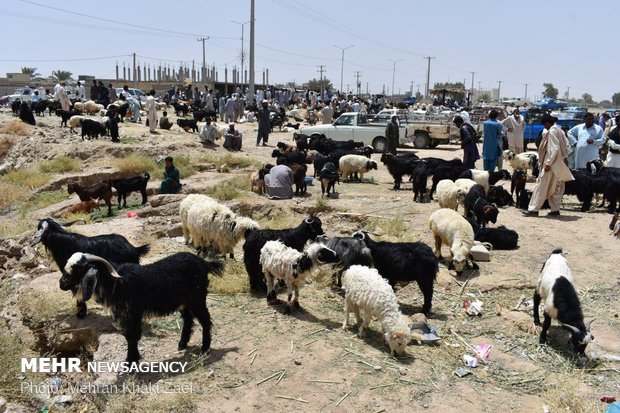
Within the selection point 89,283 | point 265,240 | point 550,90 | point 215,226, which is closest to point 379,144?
point 215,226

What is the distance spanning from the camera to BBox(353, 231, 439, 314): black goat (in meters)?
6.65

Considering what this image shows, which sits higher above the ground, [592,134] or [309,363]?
[592,134]

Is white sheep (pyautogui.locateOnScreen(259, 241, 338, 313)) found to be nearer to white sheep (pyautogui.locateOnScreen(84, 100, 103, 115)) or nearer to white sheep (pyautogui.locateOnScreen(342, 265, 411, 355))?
white sheep (pyautogui.locateOnScreen(342, 265, 411, 355))

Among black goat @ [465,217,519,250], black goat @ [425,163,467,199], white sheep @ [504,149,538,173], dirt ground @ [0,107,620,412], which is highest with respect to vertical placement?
white sheep @ [504,149,538,173]

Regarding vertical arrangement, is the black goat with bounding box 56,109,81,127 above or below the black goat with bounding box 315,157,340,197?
above

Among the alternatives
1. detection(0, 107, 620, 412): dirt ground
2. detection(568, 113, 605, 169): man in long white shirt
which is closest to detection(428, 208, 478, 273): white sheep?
detection(0, 107, 620, 412): dirt ground

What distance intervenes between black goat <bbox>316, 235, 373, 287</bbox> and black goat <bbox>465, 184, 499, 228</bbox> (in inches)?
146

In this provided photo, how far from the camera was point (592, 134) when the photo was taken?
43.5 feet

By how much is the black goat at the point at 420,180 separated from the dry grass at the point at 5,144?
15.4m

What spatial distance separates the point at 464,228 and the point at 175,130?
61.1 ft

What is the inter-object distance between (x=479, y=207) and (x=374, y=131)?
12.5 metres

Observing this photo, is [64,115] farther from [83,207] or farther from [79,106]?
[83,207]

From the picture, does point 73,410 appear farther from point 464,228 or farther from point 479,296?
point 464,228

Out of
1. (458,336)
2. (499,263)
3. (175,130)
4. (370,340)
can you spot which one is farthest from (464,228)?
(175,130)
